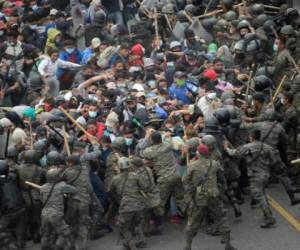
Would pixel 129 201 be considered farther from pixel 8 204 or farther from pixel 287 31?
pixel 287 31

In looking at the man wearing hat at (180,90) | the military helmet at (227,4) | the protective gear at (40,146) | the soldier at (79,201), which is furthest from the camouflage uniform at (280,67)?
the soldier at (79,201)

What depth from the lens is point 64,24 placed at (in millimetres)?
27578

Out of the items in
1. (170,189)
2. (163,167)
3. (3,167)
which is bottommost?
(170,189)

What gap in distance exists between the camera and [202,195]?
63.4ft

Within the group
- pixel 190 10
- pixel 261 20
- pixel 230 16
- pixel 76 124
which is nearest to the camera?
pixel 76 124

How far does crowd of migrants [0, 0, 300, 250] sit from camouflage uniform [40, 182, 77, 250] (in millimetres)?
22

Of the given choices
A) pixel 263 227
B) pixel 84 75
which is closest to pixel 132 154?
pixel 263 227

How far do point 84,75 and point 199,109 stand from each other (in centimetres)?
363

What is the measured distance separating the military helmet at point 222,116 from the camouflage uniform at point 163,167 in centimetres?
121

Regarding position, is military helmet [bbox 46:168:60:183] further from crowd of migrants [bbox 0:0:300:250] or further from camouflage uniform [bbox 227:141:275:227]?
camouflage uniform [bbox 227:141:275:227]

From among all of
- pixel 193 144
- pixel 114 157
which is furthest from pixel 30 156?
pixel 193 144

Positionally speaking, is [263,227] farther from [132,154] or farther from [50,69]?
[50,69]

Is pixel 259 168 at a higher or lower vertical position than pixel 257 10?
lower

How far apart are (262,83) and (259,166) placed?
2.95 metres
